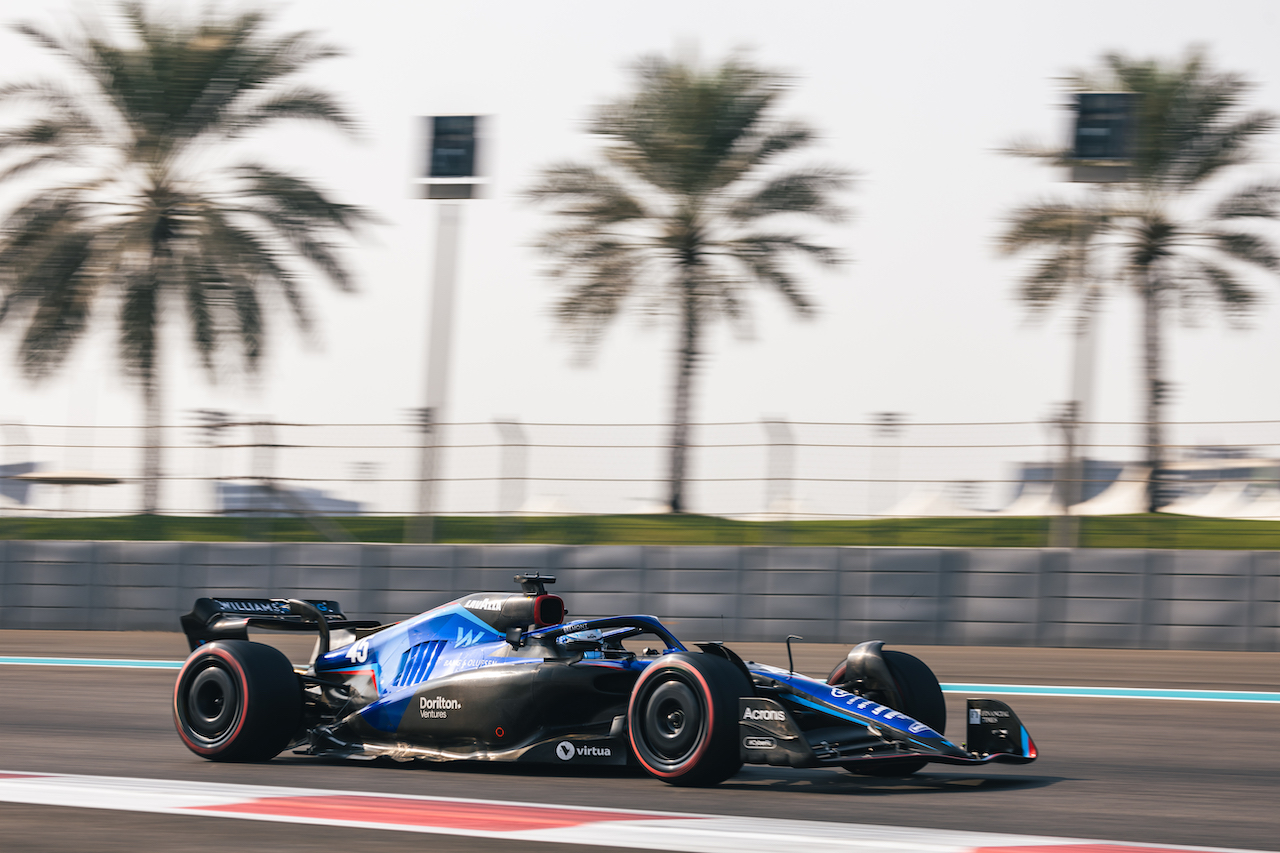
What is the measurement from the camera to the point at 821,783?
634cm

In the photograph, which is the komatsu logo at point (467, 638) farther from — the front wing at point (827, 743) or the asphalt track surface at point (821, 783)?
the front wing at point (827, 743)

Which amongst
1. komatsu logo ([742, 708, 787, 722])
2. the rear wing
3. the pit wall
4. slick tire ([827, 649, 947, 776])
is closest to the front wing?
komatsu logo ([742, 708, 787, 722])

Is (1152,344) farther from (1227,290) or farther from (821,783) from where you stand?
(821,783)

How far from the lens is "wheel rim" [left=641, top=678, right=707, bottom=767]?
→ 230 inches

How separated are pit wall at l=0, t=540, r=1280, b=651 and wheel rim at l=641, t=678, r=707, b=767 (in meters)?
8.91

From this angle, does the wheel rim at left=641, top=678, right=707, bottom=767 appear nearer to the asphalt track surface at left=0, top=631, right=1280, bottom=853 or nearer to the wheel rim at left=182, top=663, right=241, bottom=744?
the asphalt track surface at left=0, top=631, right=1280, bottom=853

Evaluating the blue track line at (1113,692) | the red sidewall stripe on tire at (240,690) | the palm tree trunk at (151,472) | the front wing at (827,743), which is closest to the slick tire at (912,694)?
the front wing at (827,743)

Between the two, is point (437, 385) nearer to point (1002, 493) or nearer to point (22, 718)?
point (1002, 493)

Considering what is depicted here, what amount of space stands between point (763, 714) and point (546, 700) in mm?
1107

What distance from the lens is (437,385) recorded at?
56.3 ft

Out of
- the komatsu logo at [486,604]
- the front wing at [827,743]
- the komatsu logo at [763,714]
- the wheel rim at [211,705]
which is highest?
the komatsu logo at [486,604]

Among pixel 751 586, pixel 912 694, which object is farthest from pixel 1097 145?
pixel 912 694

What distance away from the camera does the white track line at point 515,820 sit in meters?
4.57

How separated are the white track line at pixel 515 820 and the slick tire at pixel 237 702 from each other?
69 centimetres
